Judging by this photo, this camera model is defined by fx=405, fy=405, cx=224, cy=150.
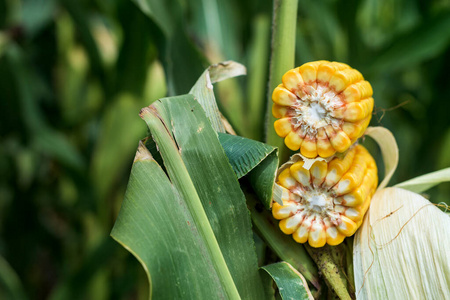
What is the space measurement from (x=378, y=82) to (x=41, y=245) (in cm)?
161

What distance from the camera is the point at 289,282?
20.3 inches

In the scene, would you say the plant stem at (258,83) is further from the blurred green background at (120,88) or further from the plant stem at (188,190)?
the plant stem at (188,190)

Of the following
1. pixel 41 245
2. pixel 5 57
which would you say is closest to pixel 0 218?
pixel 41 245

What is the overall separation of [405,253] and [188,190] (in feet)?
0.96

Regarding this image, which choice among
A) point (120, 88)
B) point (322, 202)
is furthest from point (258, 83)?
point (322, 202)

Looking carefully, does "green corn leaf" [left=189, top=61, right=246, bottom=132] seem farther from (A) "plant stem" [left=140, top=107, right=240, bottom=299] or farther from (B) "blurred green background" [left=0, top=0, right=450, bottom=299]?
(B) "blurred green background" [left=0, top=0, right=450, bottom=299]

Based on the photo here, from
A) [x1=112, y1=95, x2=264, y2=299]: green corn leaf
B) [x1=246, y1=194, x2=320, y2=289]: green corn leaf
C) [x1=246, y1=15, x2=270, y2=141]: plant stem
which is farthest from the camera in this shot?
[x1=246, y1=15, x2=270, y2=141]: plant stem

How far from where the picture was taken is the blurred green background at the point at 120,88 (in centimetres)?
111

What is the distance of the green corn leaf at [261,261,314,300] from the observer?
51 cm

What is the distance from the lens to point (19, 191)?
1.62 meters

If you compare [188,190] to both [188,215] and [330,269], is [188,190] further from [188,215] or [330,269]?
[330,269]

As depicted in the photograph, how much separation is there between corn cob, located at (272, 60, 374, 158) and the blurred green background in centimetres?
35

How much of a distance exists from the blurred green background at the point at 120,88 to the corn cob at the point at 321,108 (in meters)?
0.35

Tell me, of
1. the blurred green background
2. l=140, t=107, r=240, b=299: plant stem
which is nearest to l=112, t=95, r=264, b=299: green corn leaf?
l=140, t=107, r=240, b=299: plant stem
